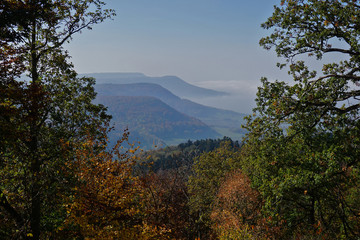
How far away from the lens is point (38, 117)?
15.2 metres

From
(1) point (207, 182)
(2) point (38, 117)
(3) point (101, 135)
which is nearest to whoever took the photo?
(2) point (38, 117)

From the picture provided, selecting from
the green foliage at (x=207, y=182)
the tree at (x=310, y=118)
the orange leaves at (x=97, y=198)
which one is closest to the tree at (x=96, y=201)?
the orange leaves at (x=97, y=198)

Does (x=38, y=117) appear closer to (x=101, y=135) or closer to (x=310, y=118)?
(x=101, y=135)

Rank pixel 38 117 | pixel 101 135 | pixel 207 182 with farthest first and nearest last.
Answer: pixel 207 182 < pixel 101 135 < pixel 38 117

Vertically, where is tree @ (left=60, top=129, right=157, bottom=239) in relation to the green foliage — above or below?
above

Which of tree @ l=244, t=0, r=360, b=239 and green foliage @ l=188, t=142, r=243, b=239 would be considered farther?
green foliage @ l=188, t=142, r=243, b=239

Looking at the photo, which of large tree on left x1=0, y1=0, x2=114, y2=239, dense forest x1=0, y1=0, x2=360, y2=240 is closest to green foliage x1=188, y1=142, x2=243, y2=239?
dense forest x1=0, y1=0, x2=360, y2=240

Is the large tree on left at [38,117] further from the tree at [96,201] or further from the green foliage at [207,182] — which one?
the green foliage at [207,182]

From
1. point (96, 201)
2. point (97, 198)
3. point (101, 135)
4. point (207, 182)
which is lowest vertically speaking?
point (207, 182)

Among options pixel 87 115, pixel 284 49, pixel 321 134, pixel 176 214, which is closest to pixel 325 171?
pixel 321 134

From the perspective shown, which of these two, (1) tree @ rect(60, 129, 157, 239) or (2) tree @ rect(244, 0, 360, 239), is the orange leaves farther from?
(2) tree @ rect(244, 0, 360, 239)

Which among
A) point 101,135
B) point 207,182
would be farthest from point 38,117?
point 207,182

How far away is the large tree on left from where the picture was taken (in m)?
12.8

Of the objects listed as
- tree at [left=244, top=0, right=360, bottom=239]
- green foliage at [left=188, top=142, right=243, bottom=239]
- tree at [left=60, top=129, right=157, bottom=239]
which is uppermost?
tree at [left=244, top=0, right=360, bottom=239]
